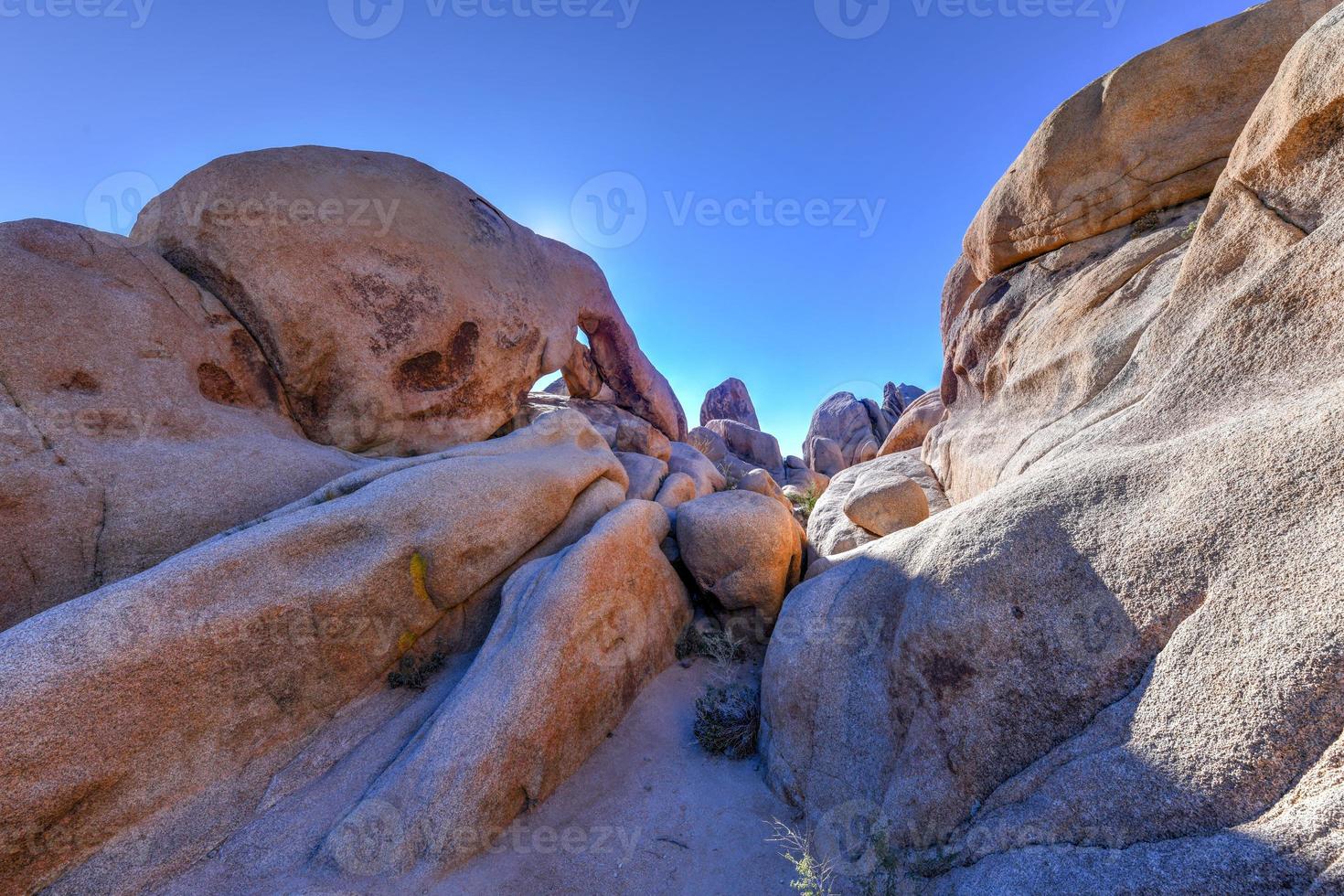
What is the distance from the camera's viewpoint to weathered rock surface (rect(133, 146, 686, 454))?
9172 millimetres

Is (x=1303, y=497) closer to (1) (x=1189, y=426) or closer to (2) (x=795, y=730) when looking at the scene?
(1) (x=1189, y=426)

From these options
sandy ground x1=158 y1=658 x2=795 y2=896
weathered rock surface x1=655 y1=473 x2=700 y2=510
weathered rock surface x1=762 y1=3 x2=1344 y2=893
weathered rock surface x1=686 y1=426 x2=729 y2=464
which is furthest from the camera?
weathered rock surface x1=686 y1=426 x2=729 y2=464

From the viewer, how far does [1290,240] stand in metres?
4.28

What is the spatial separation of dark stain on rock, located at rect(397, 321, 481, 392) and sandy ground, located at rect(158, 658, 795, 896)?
6410 millimetres

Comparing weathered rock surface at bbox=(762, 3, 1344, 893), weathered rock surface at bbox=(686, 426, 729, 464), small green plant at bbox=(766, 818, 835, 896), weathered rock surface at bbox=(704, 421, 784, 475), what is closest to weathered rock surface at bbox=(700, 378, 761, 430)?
weathered rock surface at bbox=(704, 421, 784, 475)

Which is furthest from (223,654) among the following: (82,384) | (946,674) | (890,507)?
(890,507)

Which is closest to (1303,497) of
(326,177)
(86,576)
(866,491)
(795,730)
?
(795,730)

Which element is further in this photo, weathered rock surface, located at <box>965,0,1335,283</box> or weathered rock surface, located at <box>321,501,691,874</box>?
weathered rock surface, located at <box>965,0,1335,283</box>

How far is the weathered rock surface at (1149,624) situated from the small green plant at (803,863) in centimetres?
28

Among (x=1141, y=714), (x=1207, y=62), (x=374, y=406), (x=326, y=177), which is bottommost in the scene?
(x=1141, y=714)

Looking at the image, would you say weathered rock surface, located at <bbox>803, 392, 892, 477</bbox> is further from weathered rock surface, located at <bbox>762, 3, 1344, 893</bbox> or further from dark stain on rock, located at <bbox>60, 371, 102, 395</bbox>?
dark stain on rock, located at <bbox>60, 371, 102, 395</bbox>

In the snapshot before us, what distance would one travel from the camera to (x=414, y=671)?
6.36 m

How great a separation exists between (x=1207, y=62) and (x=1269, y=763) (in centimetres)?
887

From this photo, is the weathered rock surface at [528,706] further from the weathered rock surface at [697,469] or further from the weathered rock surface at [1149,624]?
the weathered rock surface at [697,469]
